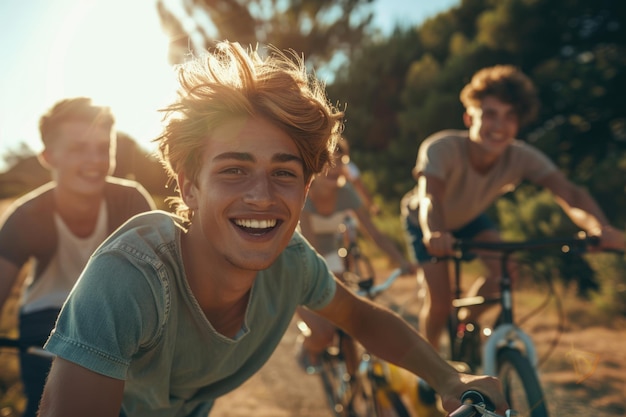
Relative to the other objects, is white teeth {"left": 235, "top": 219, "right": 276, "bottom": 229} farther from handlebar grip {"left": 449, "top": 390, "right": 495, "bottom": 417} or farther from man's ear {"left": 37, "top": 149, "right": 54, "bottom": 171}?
man's ear {"left": 37, "top": 149, "right": 54, "bottom": 171}

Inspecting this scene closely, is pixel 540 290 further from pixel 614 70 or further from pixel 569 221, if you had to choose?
pixel 614 70

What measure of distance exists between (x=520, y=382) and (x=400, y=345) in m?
1.24

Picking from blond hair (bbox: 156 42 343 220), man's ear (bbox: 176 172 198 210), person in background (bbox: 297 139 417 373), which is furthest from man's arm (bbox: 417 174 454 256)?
man's ear (bbox: 176 172 198 210)

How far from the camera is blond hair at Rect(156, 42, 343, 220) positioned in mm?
1745

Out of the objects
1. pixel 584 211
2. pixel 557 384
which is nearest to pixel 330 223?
pixel 584 211

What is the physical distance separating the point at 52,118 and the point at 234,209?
180 cm

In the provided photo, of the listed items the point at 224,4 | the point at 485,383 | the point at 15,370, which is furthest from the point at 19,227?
the point at 224,4

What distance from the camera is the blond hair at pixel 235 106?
5.73ft

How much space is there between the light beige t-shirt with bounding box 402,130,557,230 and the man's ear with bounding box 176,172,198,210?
7.08 ft

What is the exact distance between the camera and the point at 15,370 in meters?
5.32

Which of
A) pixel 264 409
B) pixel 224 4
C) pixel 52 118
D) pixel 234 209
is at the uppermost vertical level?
pixel 224 4

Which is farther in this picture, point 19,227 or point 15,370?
point 15,370

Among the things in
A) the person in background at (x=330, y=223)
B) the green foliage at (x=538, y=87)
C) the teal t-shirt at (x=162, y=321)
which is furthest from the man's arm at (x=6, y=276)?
the green foliage at (x=538, y=87)

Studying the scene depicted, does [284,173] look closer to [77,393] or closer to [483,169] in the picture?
[77,393]
